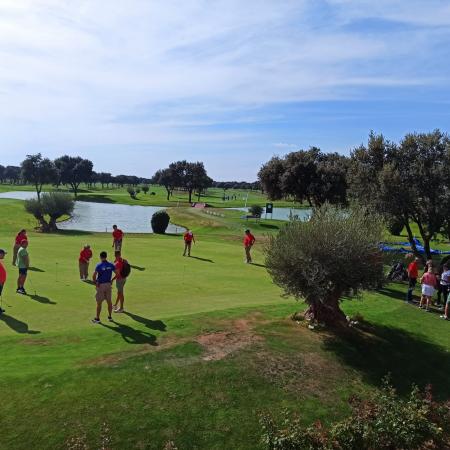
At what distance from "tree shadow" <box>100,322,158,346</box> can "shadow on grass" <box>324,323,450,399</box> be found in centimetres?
508

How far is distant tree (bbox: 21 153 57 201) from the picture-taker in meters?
100

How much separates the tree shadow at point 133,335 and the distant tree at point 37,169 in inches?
3659

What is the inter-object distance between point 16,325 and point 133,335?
12.1 ft

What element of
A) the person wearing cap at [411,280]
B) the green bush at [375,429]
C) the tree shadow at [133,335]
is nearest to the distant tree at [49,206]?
the person wearing cap at [411,280]

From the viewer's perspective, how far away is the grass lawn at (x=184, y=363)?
984 centimetres

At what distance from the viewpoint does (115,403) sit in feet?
33.7

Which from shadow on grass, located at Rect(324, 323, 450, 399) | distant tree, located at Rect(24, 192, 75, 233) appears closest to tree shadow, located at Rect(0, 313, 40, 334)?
shadow on grass, located at Rect(324, 323, 450, 399)

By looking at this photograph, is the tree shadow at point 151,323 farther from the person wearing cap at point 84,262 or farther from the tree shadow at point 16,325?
the person wearing cap at point 84,262

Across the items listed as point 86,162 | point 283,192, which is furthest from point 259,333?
point 86,162

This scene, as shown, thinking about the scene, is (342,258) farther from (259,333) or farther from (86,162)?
(86,162)

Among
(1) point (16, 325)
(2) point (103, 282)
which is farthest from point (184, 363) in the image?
(1) point (16, 325)

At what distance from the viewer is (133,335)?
13914 millimetres

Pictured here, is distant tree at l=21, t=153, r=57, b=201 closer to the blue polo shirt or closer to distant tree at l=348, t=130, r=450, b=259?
→ distant tree at l=348, t=130, r=450, b=259

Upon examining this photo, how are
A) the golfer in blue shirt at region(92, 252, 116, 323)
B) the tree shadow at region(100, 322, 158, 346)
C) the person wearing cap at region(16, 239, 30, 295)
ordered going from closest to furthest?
the tree shadow at region(100, 322, 158, 346) → the golfer in blue shirt at region(92, 252, 116, 323) → the person wearing cap at region(16, 239, 30, 295)
